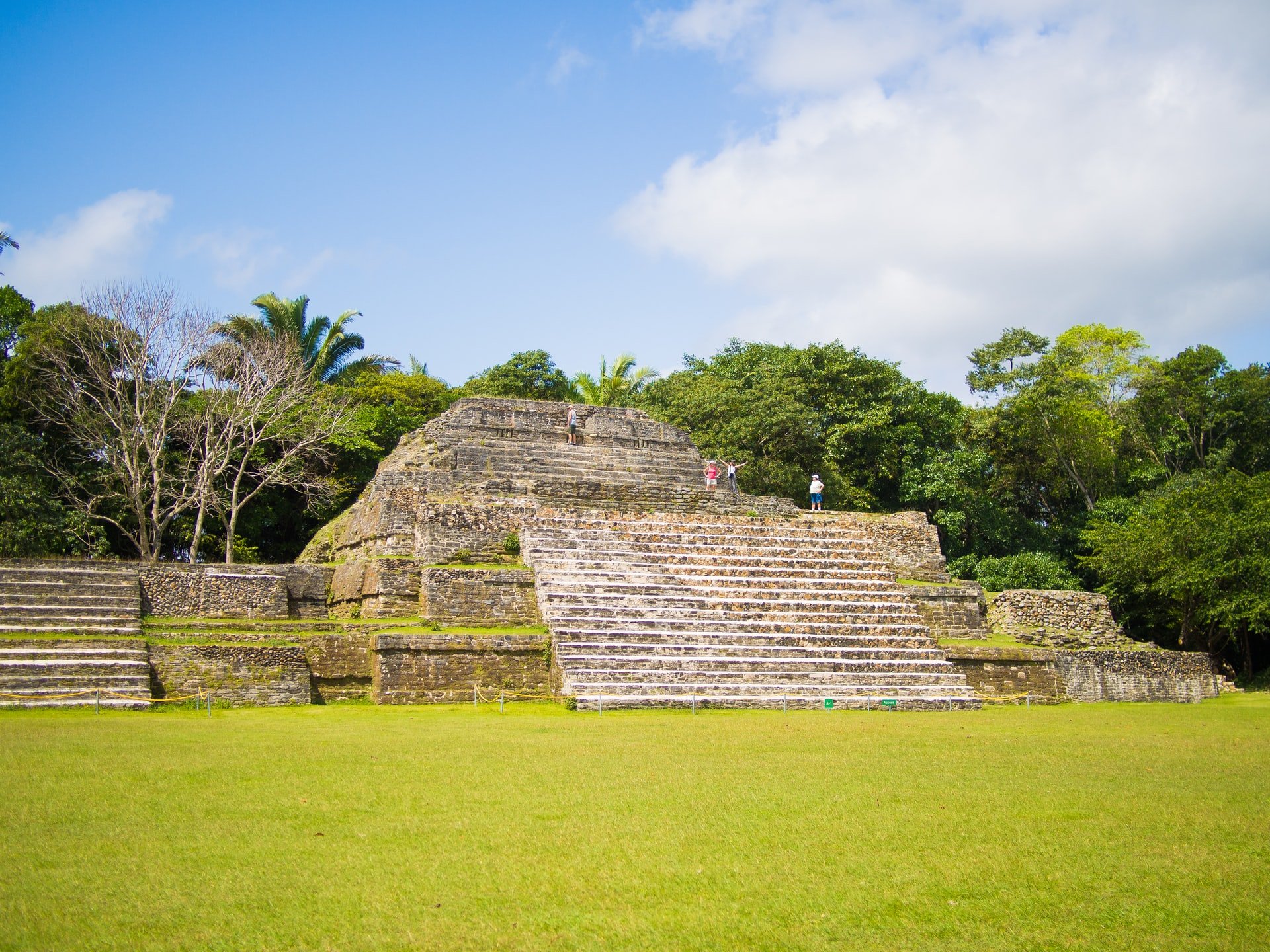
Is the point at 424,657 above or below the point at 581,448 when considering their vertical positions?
below

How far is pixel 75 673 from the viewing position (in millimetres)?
12031

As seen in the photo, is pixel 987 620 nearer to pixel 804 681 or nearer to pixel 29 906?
pixel 804 681

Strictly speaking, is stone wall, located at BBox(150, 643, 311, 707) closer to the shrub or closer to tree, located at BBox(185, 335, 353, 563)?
tree, located at BBox(185, 335, 353, 563)

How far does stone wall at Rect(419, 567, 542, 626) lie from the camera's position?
14.8 metres

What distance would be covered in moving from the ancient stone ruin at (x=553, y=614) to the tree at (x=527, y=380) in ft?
50.0

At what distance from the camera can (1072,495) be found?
3019 centimetres

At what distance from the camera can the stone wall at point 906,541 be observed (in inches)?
744

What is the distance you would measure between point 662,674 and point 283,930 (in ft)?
30.2

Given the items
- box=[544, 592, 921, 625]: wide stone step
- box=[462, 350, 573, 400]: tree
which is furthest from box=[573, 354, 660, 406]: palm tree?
box=[544, 592, 921, 625]: wide stone step

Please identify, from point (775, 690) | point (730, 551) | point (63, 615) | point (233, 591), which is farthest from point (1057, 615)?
point (63, 615)

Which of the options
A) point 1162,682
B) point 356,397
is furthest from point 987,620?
point 356,397

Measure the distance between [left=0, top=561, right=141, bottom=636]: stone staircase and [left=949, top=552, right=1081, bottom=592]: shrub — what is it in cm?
1735

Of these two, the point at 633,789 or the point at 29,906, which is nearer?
the point at 29,906

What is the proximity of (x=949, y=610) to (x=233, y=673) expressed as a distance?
1029cm
